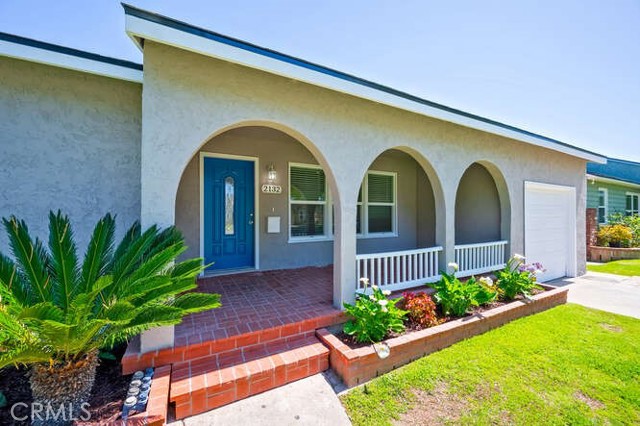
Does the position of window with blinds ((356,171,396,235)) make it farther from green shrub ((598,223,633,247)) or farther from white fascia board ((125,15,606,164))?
green shrub ((598,223,633,247))

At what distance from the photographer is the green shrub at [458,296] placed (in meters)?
4.35

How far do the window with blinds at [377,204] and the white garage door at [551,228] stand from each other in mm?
3367

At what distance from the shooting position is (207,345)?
3.16 m

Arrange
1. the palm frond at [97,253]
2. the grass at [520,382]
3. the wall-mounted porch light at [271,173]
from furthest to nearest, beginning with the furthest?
the wall-mounted porch light at [271,173] → the grass at [520,382] → the palm frond at [97,253]

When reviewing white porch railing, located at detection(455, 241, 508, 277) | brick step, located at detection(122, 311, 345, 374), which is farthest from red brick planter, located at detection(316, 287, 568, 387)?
white porch railing, located at detection(455, 241, 508, 277)

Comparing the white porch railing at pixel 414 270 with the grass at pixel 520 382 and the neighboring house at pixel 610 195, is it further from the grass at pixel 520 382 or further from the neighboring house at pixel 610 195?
the neighboring house at pixel 610 195

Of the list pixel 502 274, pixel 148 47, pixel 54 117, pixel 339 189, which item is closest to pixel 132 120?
pixel 54 117

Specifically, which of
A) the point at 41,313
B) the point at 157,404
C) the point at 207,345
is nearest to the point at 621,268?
the point at 207,345

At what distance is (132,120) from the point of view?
4.07 m

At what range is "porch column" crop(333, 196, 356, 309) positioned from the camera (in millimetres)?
4145

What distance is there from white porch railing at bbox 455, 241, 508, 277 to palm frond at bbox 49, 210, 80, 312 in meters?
6.10

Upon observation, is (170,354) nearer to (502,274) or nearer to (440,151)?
(440,151)

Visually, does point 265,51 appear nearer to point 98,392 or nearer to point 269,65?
point 269,65

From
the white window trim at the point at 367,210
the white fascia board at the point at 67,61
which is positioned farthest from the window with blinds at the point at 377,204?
the white fascia board at the point at 67,61
